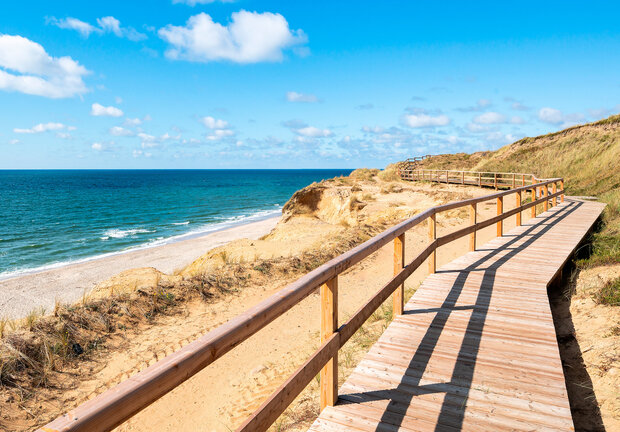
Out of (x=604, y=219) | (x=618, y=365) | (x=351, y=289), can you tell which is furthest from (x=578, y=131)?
(x=618, y=365)

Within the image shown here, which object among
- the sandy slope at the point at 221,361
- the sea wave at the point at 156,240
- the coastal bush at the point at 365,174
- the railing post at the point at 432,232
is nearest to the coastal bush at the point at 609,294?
the railing post at the point at 432,232

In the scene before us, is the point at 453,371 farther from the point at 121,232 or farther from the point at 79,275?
the point at 121,232

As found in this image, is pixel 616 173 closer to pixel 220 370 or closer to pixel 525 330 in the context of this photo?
pixel 525 330

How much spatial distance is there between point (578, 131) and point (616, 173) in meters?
15.8

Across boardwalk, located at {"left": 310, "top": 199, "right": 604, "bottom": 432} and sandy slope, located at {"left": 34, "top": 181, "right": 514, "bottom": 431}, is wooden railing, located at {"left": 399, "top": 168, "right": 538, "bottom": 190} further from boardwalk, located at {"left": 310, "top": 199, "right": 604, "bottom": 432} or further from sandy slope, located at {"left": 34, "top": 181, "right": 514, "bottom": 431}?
boardwalk, located at {"left": 310, "top": 199, "right": 604, "bottom": 432}

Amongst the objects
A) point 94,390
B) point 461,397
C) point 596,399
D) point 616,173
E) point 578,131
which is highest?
point 578,131

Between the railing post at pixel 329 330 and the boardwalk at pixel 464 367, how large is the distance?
0.35ft

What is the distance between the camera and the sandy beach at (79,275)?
14383mm

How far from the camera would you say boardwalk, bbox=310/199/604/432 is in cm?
283

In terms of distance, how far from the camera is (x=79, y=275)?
708 inches

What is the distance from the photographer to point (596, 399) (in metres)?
3.55

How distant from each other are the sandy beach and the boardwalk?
9.23m

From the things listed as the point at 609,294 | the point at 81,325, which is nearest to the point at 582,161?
the point at 609,294

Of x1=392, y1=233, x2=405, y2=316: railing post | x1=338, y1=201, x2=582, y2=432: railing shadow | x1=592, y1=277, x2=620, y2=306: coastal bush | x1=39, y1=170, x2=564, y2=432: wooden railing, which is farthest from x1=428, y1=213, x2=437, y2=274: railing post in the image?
x1=592, y1=277, x2=620, y2=306: coastal bush
